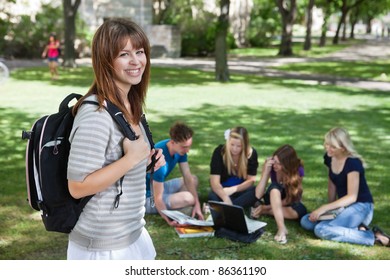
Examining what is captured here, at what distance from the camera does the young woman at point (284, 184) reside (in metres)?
6.02

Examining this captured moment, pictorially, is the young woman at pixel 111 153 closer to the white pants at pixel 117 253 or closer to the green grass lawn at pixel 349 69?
the white pants at pixel 117 253

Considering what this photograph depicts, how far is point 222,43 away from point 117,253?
1753cm

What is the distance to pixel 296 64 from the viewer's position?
27.2 m

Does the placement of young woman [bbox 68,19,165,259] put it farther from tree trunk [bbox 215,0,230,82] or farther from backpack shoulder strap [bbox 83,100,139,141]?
tree trunk [bbox 215,0,230,82]

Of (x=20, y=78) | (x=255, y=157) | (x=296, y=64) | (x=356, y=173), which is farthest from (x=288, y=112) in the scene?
→ (x=296, y=64)

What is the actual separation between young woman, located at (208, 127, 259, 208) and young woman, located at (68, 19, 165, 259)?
3647 millimetres

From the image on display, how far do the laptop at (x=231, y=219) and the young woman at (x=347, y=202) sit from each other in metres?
0.59

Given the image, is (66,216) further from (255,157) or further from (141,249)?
(255,157)

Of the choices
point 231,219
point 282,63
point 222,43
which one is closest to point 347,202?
point 231,219

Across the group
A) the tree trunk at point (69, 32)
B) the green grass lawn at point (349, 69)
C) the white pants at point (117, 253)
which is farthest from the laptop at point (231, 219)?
the tree trunk at point (69, 32)

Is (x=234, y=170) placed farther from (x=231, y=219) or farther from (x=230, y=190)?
(x=231, y=219)

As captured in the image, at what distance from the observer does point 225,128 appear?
11.4m

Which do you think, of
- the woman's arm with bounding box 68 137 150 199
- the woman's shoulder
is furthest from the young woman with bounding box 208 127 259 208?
the woman's arm with bounding box 68 137 150 199

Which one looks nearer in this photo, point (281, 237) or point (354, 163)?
point (281, 237)
